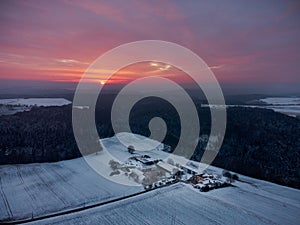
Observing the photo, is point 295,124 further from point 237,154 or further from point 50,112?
point 50,112

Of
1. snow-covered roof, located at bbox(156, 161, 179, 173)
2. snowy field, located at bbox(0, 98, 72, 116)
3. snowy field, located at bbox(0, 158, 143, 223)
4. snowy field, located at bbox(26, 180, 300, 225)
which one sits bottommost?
snowy field, located at bbox(0, 158, 143, 223)

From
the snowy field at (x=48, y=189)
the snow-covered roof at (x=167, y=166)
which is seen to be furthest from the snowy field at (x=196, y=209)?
the snow-covered roof at (x=167, y=166)

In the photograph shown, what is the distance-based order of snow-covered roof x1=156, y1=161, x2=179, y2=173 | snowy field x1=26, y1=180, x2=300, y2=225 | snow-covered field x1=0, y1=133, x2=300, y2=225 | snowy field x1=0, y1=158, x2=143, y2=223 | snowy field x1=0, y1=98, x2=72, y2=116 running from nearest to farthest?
snowy field x1=26, y1=180, x2=300, y2=225 < snow-covered field x1=0, y1=133, x2=300, y2=225 < snowy field x1=0, y1=158, x2=143, y2=223 < snow-covered roof x1=156, y1=161, x2=179, y2=173 < snowy field x1=0, y1=98, x2=72, y2=116

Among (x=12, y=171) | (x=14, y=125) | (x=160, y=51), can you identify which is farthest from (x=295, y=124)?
(x=14, y=125)

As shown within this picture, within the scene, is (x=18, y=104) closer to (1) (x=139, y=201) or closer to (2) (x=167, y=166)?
(2) (x=167, y=166)

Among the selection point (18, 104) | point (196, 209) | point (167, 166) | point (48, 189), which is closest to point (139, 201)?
point (196, 209)

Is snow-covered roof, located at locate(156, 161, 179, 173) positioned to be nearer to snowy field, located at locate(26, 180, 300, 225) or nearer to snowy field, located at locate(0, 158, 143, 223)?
snowy field, located at locate(26, 180, 300, 225)

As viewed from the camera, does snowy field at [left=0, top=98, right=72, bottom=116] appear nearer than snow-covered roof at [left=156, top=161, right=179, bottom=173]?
No

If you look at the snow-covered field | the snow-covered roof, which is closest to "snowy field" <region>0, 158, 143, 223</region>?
the snow-covered field

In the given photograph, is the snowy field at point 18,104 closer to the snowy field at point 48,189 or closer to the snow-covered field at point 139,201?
the snowy field at point 48,189
